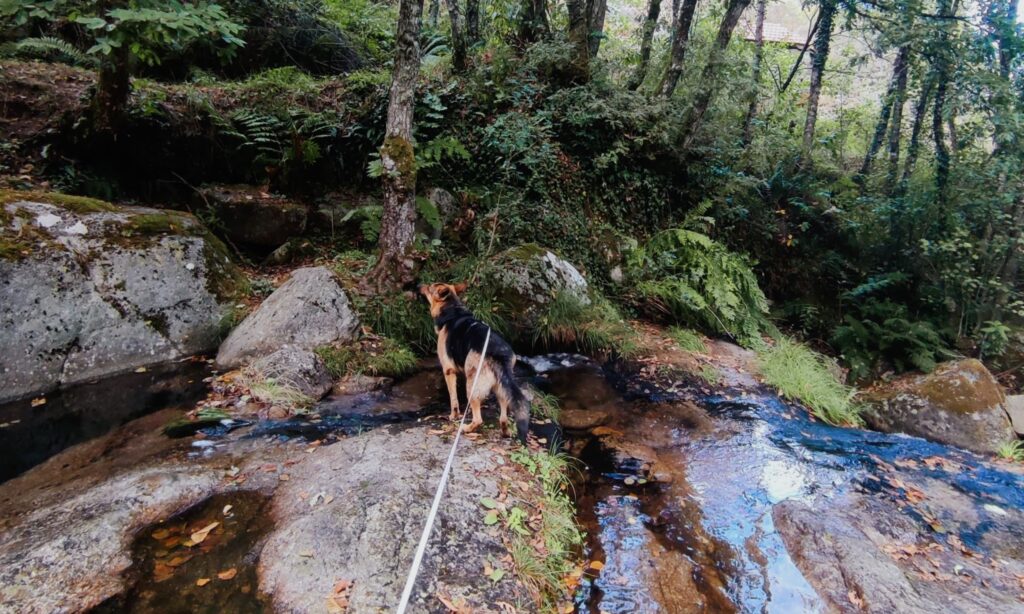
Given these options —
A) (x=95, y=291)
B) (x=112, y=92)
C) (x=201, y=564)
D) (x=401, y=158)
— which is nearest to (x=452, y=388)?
(x=201, y=564)

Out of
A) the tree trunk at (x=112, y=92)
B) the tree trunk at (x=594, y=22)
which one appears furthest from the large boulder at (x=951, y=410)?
the tree trunk at (x=112, y=92)

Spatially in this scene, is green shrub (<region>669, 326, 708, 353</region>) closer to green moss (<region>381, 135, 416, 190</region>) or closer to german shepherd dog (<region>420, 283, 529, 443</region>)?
german shepherd dog (<region>420, 283, 529, 443</region>)

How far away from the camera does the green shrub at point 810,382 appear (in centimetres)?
646

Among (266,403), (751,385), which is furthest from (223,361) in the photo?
(751,385)

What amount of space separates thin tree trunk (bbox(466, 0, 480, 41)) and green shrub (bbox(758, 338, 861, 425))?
8576mm

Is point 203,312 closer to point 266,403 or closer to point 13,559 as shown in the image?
point 266,403

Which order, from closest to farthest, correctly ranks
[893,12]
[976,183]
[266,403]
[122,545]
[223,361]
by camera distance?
[122,545] → [266,403] → [223,361] → [976,183] → [893,12]

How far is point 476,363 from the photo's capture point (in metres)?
4.29

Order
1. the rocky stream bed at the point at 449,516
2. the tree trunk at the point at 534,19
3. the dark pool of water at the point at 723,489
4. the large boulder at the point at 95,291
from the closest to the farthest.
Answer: the rocky stream bed at the point at 449,516
the dark pool of water at the point at 723,489
the large boulder at the point at 95,291
the tree trunk at the point at 534,19

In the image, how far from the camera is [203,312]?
6062mm

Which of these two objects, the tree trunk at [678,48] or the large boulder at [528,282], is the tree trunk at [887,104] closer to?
the tree trunk at [678,48]

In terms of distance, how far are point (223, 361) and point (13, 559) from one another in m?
Result: 3.21

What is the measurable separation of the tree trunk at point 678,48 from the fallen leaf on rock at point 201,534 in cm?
1030

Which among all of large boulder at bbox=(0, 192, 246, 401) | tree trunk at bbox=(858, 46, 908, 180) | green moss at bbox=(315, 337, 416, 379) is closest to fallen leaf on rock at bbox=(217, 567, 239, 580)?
green moss at bbox=(315, 337, 416, 379)
